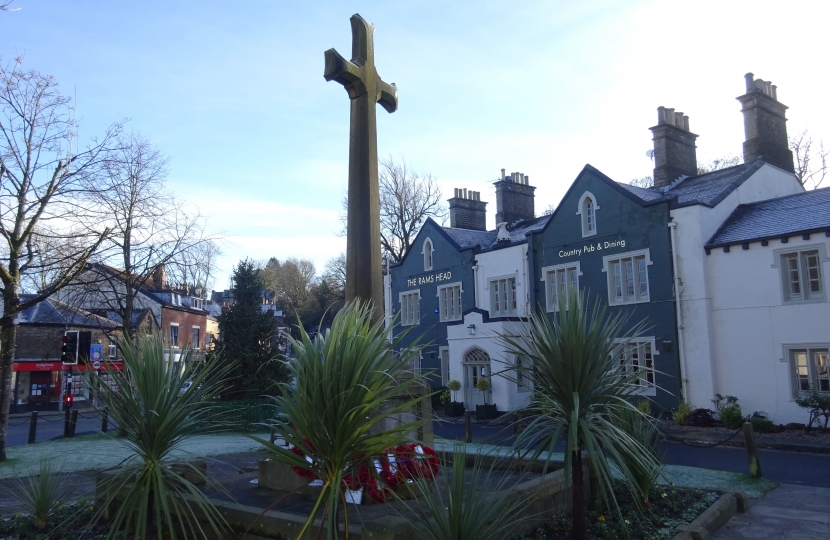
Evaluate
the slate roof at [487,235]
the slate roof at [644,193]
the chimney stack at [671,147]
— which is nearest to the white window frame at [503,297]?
the slate roof at [487,235]

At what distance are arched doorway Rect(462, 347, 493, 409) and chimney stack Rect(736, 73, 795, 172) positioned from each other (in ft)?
42.9

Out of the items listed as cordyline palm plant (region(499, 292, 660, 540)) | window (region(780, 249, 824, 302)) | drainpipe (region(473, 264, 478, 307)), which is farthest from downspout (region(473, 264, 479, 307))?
cordyline palm plant (region(499, 292, 660, 540))

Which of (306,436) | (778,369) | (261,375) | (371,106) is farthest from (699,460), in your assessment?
(261,375)

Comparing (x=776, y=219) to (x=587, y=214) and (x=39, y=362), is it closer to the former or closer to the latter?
(x=587, y=214)

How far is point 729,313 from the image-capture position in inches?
804

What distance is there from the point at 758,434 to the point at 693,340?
3.77 metres

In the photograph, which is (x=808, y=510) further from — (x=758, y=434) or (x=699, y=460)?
(x=758, y=434)

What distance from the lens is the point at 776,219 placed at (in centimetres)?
2033

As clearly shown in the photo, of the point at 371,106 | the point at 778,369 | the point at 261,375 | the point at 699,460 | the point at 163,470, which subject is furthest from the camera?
the point at 261,375

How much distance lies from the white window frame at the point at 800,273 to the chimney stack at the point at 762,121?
6.28 meters

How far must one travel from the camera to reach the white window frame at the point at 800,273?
18.5 m

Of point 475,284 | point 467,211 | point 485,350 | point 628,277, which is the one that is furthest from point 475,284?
point 628,277

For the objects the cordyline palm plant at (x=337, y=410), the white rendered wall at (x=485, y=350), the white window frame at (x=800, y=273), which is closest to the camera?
the cordyline palm plant at (x=337, y=410)

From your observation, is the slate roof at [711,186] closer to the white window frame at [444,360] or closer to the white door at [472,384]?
the white door at [472,384]
